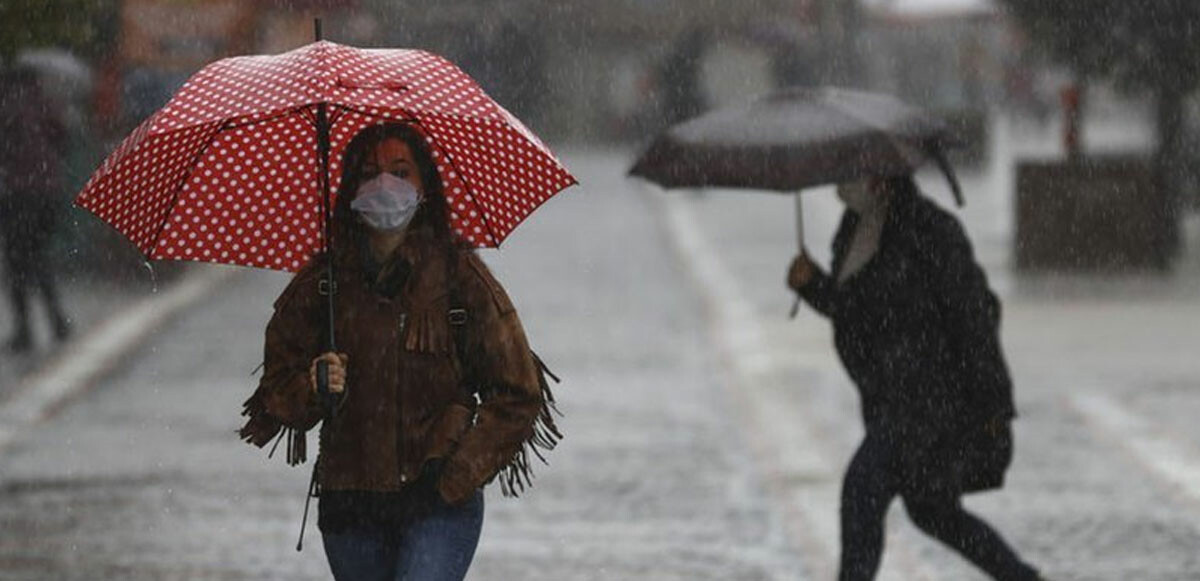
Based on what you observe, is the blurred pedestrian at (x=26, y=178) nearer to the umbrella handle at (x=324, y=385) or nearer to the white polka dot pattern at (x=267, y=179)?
the white polka dot pattern at (x=267, y=179)

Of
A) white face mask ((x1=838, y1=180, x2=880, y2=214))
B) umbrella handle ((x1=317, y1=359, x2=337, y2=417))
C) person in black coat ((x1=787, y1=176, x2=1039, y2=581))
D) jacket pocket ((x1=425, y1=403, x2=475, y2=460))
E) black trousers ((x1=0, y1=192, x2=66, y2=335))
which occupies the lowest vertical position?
black trousers ((x1=0, y1=192, x2=66, y2=335))

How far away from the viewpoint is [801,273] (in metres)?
7.41

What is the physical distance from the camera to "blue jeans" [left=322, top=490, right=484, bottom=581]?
5.36 meters

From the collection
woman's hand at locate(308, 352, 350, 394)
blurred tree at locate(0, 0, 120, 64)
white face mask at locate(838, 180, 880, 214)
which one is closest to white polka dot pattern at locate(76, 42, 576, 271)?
woman's hand at locate(308, 352, 350, 394)

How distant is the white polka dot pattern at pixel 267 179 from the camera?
18.4 feet

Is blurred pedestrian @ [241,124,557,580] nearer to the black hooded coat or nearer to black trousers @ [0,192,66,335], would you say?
the black hooded coat

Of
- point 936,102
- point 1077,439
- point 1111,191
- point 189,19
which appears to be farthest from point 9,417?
point 936,102

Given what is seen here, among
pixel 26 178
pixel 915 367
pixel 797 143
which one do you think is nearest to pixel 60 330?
pixel 26 178

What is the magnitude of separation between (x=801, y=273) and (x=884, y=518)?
713mm

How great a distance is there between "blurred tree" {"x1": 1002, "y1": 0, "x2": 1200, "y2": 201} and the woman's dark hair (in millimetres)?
→ 14957

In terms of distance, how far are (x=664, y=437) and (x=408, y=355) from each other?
6.98m

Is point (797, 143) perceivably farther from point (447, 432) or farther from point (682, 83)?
point (682, 83)

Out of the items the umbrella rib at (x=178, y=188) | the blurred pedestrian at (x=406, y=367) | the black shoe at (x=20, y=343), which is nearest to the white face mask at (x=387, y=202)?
the blurred pedestrian at (x=406, y=367)

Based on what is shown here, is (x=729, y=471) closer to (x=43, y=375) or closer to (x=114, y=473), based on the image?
(x=114, y=473)
